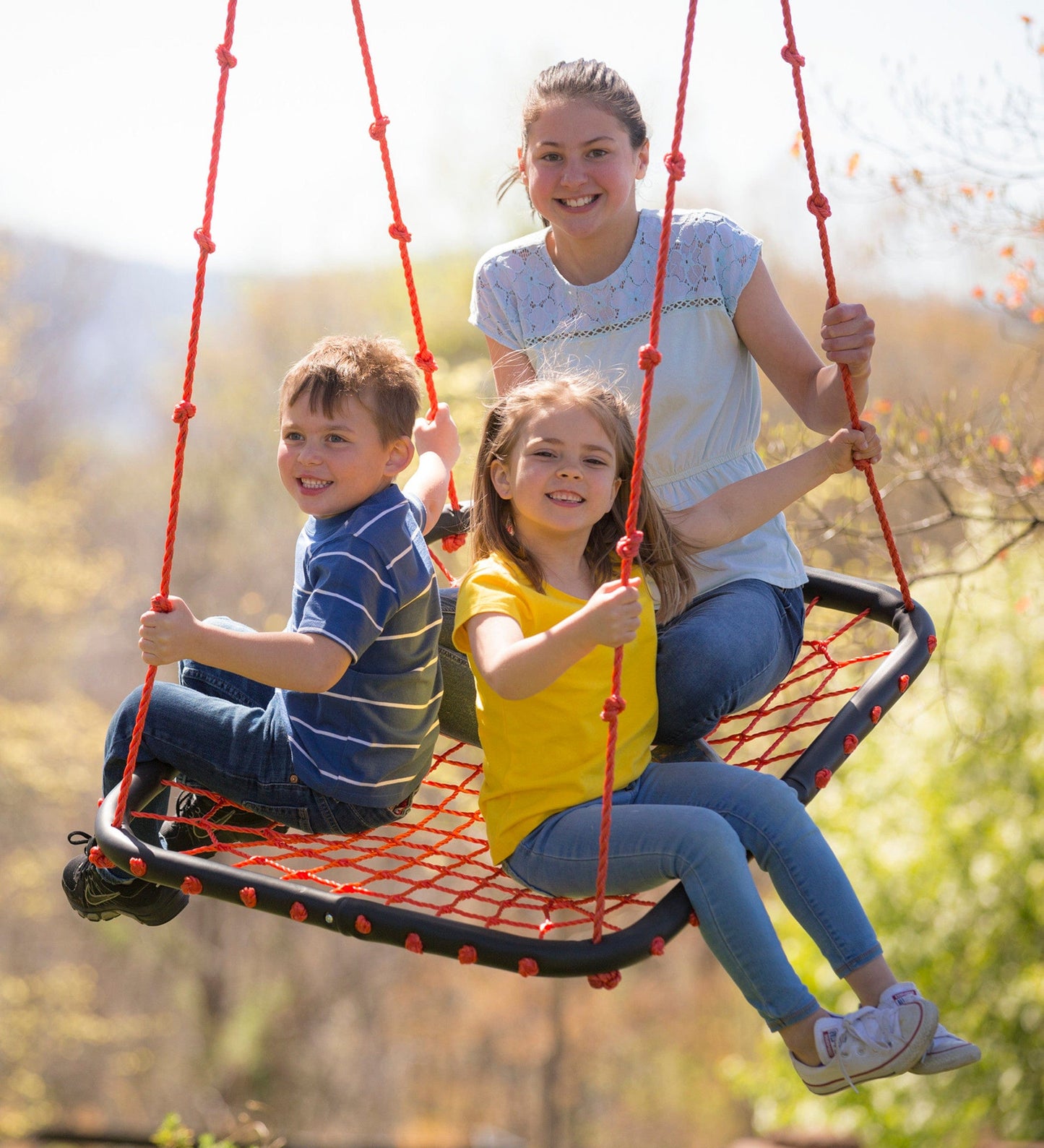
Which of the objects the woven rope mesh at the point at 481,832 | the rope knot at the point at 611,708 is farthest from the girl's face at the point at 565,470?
the woven rope mesh at the point at 481,832

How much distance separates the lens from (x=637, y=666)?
1904mm

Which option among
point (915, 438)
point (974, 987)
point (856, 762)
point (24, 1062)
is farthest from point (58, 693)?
point (915, 438)

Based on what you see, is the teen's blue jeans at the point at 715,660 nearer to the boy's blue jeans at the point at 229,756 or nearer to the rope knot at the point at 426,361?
the boy's blue jeans at the point at 229,756

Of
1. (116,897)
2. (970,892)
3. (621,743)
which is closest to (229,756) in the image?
(116,897)

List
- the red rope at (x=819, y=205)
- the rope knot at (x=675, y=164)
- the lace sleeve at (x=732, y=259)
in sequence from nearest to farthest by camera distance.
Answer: the rope knot at (x=675, y=164)
the red rope at (x=819, y=205)
the lace sleeve at (x=732, y=259)

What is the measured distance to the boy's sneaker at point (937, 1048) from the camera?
1.65 metres

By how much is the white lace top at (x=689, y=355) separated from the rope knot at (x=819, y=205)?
163mm

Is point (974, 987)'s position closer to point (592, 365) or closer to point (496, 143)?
point (592, 365)

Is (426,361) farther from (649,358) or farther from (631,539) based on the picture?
(631,539)

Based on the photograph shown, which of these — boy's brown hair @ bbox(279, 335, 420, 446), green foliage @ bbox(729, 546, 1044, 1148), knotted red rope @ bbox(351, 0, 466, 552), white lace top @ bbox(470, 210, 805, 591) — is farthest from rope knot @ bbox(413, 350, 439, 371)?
green foliage @ bbox(729, 546, 1044, 1148)

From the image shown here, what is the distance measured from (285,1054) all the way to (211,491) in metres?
5.78

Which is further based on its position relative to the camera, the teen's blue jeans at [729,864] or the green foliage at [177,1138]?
the green foliage at [177,1138]

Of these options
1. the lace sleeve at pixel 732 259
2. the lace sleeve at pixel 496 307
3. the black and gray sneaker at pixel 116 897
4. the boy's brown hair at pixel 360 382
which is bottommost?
the black and gray sneaker at pixel 116 897

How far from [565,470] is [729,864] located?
586 mm
